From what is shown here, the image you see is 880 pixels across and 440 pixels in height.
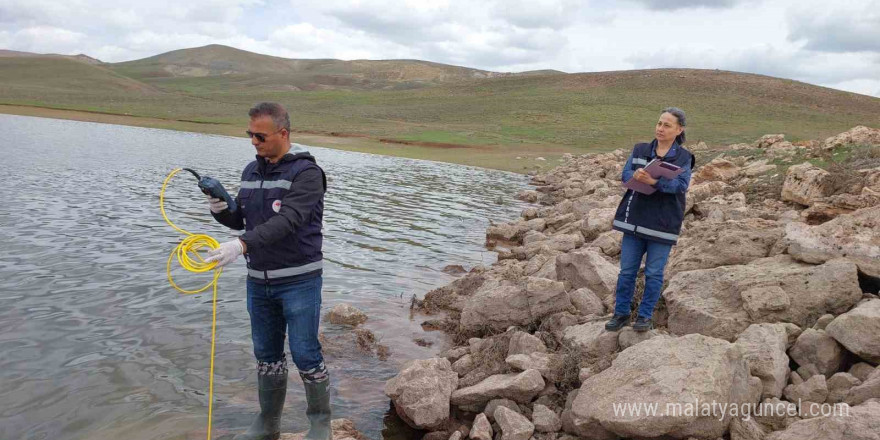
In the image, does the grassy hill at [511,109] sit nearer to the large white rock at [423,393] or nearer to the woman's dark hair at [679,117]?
the woman's dark hair at [679,117]

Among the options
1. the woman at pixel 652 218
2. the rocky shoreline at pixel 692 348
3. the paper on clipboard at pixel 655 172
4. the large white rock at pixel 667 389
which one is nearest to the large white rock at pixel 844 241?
the rocky shoreline at pixel 692 348

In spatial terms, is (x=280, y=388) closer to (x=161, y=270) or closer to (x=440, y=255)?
(x=161, y=270)

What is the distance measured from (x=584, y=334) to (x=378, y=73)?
6175 inches

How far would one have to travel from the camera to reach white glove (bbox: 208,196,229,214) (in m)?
4.28

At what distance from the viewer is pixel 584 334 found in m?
5.84

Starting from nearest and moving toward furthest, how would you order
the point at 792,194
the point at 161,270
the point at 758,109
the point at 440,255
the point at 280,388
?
the point at 280,388 < the point at 161,270 < the point at 792,194 < the point at 440,255 < the point at 758,109

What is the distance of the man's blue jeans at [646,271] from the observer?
5.60 metres

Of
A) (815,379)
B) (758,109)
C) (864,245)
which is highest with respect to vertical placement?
(758,109)

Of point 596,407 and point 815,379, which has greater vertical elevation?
point 815,379

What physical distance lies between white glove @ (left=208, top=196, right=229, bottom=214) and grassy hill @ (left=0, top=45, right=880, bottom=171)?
102 ft

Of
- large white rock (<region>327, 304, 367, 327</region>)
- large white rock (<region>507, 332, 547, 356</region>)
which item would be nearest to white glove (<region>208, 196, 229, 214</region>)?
large white rock (<region>507, 332, 547, 356</region>)

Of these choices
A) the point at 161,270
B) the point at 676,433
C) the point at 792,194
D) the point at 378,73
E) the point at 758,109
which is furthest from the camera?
the point at 378,73

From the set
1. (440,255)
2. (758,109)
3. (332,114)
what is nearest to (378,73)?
(332,114)

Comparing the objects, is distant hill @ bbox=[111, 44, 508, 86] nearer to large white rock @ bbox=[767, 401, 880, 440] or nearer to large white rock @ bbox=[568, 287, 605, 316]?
large white rock @ bbox=[568, 287, 605, 316]
